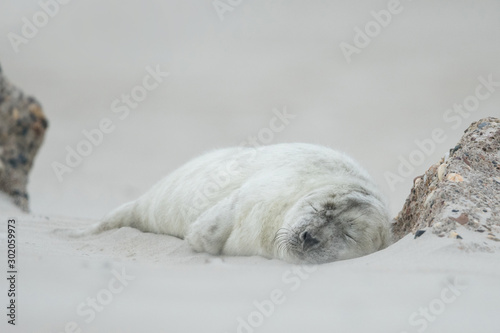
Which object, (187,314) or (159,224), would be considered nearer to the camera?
(187,314)

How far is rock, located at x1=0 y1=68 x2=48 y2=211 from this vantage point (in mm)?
6531

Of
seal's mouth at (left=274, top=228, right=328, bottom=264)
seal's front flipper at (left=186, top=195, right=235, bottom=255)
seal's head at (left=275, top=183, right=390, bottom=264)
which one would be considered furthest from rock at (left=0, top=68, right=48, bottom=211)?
seal's mouth at (left=274, top=228, right=328, bottom=264)

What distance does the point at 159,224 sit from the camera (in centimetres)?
514

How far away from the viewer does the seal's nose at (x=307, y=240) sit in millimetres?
3428

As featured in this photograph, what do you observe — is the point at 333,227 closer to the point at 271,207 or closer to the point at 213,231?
the point at 271,207

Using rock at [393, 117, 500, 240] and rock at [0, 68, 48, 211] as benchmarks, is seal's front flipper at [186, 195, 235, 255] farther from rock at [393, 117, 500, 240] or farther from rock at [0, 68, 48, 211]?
rock at [0, 68, 48, 211]

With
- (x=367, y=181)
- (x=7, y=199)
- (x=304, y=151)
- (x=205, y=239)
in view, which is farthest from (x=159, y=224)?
(x=7, y=199)

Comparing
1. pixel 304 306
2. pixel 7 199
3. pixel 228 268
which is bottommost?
pixel 7 199

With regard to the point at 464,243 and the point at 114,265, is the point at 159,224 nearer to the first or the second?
the point at 114,265

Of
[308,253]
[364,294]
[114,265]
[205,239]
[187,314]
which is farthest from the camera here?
[205,239]

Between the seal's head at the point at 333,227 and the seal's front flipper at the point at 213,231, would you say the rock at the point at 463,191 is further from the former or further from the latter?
the seal's front flipper at the point at 213,231

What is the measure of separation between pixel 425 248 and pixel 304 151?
172 centimetres

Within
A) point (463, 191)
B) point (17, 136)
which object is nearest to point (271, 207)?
point (463, 191)

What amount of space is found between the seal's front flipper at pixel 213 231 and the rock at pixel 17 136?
3.20m
